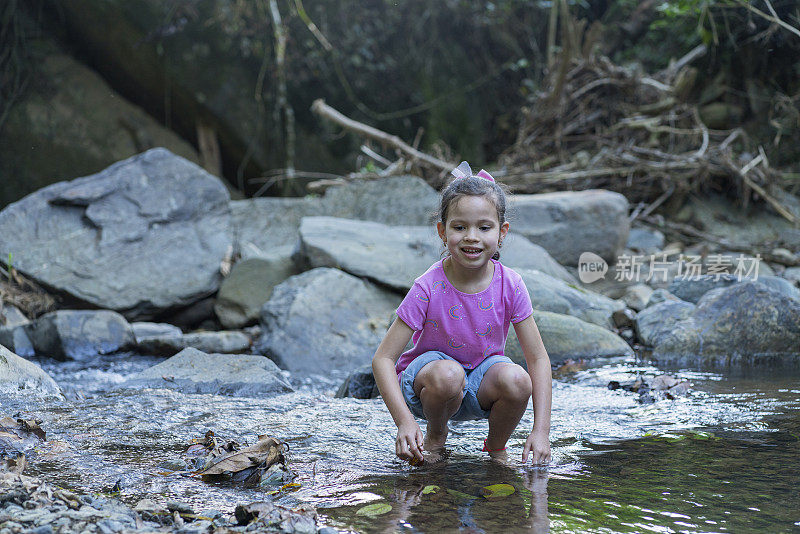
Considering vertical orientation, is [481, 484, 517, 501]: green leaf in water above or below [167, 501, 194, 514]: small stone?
above

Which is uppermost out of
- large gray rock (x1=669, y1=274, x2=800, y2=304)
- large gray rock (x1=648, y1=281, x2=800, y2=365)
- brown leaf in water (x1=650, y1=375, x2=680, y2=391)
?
large gray rock (x1=669, y1=274, x2=800, y2=304)

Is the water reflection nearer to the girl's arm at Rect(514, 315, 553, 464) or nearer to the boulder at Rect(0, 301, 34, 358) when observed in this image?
the girl's arm at Rect(514, 315, 553, 464)

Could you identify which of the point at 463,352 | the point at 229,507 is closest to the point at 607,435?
the point at 463,352

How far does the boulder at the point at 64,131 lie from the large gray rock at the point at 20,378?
659 cm

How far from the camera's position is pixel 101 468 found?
2.28 metres

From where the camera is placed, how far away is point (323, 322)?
16.3ft

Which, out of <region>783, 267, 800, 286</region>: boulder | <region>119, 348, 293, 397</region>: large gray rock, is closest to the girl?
<region>119, 348, 293, 397</region>: large gray rock

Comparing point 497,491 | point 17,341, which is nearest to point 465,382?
point 497,491

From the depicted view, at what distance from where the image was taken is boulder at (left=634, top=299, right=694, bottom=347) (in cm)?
485

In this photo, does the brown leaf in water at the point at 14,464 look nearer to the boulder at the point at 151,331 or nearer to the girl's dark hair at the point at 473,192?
the girl's dark hair at the point at 473,192

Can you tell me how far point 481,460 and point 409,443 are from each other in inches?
14.5

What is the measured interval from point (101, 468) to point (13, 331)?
11.6ft

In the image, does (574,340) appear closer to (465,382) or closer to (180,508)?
(465,382)

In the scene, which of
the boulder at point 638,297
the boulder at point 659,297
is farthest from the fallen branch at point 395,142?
the boulder at point 659,297
